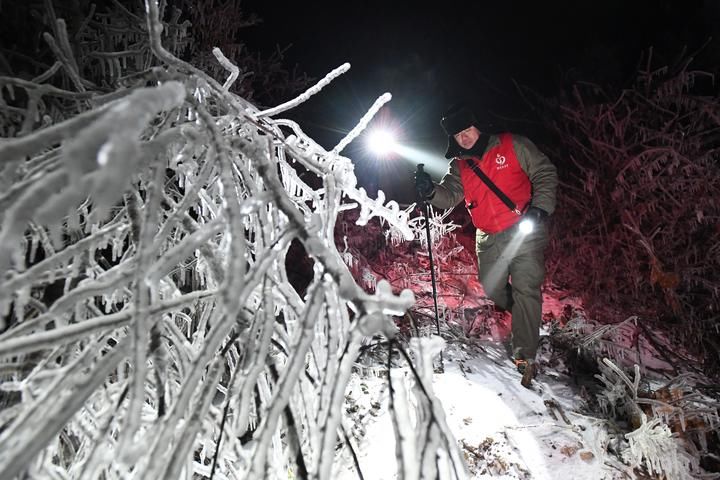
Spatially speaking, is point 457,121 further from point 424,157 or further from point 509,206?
point 424,157

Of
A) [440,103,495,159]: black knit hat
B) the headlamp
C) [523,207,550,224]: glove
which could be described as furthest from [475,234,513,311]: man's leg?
[440,103,495,159]: black knit hat

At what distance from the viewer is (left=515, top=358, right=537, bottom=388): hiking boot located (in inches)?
119

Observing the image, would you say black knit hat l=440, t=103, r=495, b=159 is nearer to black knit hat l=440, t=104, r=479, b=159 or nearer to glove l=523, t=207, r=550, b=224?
black knit hat l=440, t=104, r=479, b=159

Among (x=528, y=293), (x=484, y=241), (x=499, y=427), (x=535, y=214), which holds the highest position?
(x=484, y=241)

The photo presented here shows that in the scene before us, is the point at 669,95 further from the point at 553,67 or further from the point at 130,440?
the point at 130,440

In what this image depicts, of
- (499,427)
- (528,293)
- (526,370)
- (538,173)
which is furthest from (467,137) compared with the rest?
(499,427)

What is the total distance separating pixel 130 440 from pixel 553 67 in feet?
37.1

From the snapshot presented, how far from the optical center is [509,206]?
3410 millimetres

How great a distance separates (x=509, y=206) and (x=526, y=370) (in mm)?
1408

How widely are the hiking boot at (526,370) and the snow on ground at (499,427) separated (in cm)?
5

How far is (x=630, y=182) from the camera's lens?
504cm

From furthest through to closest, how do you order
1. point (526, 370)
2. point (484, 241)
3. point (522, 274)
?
point (484, 241), point (522, 274), point (526, 370)

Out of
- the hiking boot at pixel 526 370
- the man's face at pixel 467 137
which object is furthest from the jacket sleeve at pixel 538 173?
the hiking boot at pixel 526 370

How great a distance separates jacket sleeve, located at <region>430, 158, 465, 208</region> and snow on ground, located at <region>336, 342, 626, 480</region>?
5.13 feet
